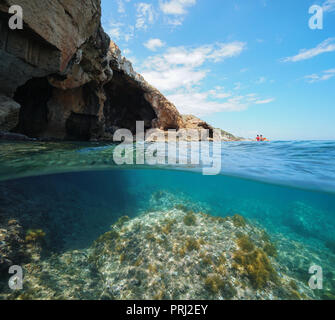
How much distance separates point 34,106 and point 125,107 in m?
7.41

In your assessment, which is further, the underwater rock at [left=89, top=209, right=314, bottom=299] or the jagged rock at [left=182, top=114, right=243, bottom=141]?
the jagged rock at [left=182, top=114, right=243, bottom=141]

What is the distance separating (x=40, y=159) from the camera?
6.12 metres

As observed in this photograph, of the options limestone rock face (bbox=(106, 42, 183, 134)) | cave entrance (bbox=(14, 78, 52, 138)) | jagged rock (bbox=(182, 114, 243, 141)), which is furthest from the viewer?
jagged rock (bbox=(182, 114, 243, 141))

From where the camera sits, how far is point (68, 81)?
8758mm

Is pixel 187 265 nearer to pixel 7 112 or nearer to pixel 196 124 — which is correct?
pixel 7 112

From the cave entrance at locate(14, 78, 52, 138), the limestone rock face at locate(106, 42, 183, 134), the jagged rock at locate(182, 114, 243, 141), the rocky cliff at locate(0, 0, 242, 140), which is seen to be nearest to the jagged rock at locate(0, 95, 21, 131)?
the rocky cliff at locate(0, 0, 242, 140)

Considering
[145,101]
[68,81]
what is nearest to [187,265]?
[68,81]

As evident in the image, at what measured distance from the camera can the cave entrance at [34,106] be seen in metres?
8.87

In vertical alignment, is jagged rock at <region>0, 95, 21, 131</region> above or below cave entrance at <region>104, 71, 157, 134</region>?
below

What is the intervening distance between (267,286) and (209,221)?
2.84 m

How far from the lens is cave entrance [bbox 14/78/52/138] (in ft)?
29.1

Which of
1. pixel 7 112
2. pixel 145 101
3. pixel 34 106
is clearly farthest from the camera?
pixel 145 101

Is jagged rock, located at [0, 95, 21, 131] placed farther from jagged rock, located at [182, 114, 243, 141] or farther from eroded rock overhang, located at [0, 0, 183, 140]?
jagged rock, located at [182, 114, 243, 141]

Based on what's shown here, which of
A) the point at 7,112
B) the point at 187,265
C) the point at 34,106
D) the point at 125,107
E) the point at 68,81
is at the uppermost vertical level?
the point at 125,107
